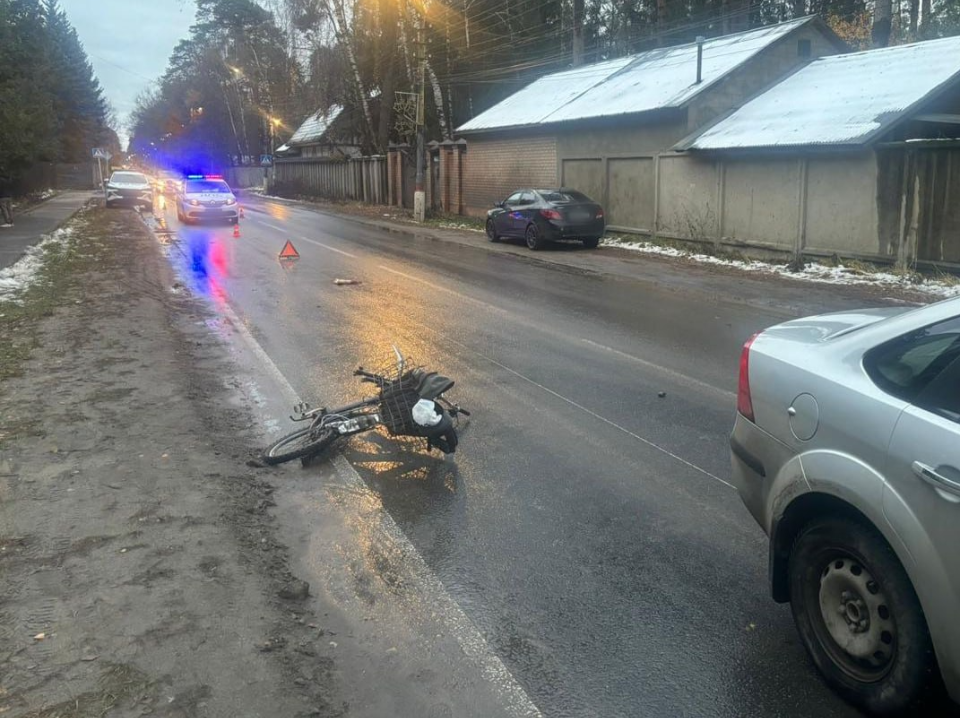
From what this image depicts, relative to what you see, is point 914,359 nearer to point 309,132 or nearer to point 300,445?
point 300,445

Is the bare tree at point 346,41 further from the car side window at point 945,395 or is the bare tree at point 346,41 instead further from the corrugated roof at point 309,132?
the car side window at point 945,395

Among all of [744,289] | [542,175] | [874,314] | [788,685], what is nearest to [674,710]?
[788,685]

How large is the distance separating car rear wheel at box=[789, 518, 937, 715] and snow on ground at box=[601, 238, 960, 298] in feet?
31.7

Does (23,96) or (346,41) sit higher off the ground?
(346,41)

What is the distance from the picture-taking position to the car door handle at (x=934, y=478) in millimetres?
2537

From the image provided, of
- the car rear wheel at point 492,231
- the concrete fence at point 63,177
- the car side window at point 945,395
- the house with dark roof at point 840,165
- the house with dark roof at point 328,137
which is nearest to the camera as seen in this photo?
the car side window at point 945,395

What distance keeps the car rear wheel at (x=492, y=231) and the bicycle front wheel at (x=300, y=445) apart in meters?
17.5

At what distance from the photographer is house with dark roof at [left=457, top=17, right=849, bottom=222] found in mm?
21016

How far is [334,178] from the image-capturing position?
4872 centimetres

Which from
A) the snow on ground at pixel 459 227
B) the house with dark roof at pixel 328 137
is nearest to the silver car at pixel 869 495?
the snow on ground at pixel 459 227

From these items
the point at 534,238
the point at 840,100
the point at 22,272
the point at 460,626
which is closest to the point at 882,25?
the point at 840,100

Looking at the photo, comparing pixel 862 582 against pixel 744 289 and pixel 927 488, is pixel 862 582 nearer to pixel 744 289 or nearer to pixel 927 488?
pixel 927 488

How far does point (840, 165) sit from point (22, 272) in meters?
15.4

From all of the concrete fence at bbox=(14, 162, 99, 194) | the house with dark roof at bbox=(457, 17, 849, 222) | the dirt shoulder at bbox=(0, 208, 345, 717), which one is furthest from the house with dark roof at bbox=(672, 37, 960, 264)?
the concrete fence at bbox=(14, 162, 99, 194)
